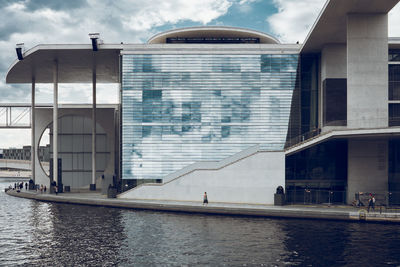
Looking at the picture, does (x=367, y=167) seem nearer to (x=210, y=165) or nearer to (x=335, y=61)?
(x=335, y=61)

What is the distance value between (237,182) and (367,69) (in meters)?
14.8

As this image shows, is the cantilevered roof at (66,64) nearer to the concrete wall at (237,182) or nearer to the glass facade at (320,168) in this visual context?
the concrete wall at (237,182)

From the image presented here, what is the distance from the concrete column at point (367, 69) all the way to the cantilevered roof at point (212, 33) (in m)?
14.3

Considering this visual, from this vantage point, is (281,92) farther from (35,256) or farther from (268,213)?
(35,256)

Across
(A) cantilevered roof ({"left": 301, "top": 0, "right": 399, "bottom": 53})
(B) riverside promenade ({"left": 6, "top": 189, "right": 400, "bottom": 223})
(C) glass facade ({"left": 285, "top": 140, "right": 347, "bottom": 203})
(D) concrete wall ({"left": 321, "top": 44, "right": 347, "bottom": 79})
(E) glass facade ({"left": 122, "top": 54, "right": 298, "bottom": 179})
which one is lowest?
(B) riverside promenade ({"left": 6, "top": 189, "right": 400, "bottom": 223})

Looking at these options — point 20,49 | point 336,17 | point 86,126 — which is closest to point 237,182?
point 336,17

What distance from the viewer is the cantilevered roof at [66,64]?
43219 mm

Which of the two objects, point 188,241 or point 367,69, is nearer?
point 188,241

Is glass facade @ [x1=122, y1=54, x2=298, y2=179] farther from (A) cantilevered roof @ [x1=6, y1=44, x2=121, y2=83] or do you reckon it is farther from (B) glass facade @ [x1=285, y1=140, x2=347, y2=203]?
(A) cantilevered roof @ [x1=6, y1=44, x2=121, y2=83]

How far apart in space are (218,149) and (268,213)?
11.8m

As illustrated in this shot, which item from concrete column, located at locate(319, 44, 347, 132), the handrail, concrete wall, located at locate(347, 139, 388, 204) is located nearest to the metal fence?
concrete wall, located at locate(347, 139, 388, 204)

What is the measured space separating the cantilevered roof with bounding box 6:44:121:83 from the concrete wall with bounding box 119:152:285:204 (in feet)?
54.7

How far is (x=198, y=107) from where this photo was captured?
42.2 meters

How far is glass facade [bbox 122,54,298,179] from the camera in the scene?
4166 cm
